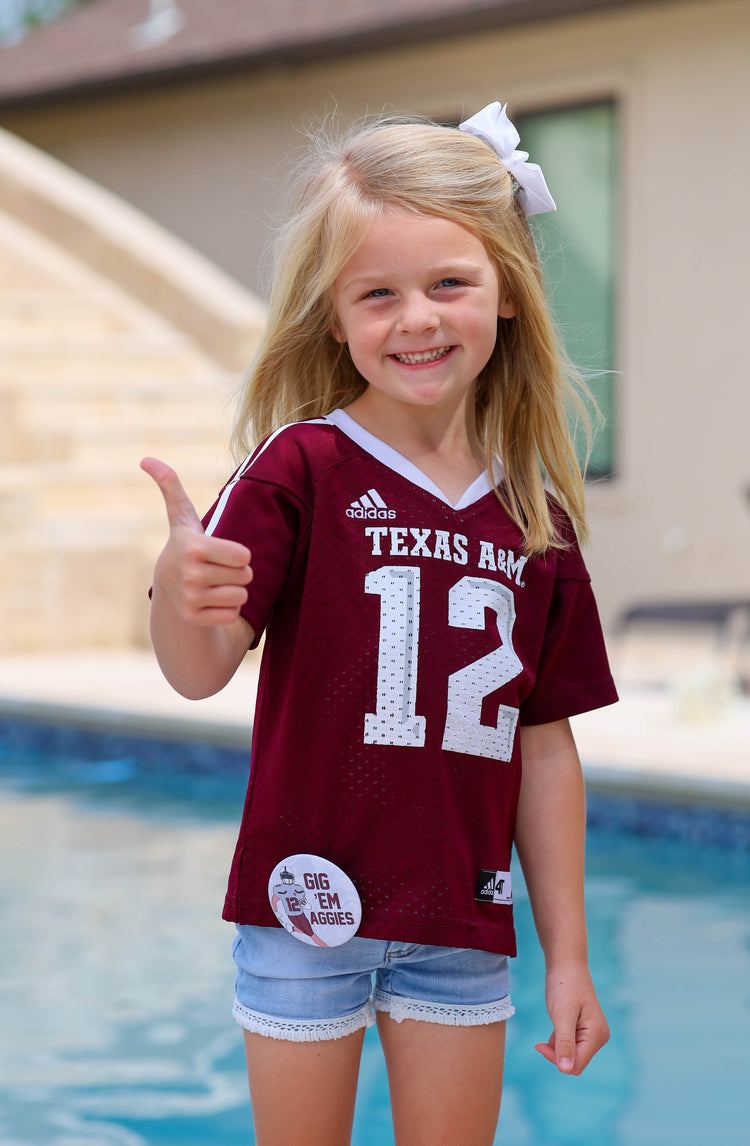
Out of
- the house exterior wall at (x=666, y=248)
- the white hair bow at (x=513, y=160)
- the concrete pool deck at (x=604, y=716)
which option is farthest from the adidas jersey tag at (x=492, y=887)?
the house exterior wall at (x=666, y=248)

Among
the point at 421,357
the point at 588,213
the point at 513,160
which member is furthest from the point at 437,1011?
the point at 588,213

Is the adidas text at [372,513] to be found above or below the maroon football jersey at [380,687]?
above

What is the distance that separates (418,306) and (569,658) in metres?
0.49

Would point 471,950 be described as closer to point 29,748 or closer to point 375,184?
point 375,184

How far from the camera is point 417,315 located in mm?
1773

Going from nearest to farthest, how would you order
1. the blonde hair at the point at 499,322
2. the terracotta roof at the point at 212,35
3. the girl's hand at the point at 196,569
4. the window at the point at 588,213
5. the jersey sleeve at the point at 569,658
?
the girl's hand at the point at 196,569
the blonde hair at the point at 499,322
the jersey sleeve at the point at 569,658
the terracotta roof at the point at 212,35
the window at the point at 588,213

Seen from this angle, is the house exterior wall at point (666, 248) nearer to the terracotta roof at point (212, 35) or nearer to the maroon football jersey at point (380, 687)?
the terracotta roof at point (212, 35)

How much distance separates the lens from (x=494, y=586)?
1816 millimetres

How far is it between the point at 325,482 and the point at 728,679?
5.43 meters

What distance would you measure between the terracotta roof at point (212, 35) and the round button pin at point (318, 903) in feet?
31.6

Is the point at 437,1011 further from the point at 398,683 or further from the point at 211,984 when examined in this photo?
the point at 211,984

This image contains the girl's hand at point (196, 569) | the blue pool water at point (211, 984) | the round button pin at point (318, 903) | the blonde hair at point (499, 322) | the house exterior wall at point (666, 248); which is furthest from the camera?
the house exterior wall at point (666, 248)

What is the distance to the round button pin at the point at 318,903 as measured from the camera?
1.71 meters

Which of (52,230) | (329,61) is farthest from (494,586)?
(52,230)
